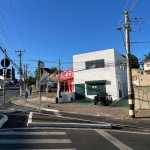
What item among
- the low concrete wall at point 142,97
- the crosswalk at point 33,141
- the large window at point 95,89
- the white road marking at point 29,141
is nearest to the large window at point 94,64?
the large window at point 95,89

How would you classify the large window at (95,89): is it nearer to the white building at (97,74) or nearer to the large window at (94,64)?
the white building at (97,74)

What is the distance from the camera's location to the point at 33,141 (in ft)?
21.6

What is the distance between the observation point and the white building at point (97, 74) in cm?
2758

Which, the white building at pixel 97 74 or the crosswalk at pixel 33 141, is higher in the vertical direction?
the white building at pixel 97 74

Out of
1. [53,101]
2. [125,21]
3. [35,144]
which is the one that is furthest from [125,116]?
[53,101]

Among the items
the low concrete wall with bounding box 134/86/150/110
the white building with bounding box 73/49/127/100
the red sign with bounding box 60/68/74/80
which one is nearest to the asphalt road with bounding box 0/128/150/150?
the low concrete wall with bounding box 134/86/150/110

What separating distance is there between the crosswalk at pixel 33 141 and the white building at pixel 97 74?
20795mm

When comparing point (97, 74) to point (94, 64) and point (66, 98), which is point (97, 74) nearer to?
point (94, 64)

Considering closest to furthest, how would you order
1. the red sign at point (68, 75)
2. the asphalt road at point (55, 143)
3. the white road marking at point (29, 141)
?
1. the asphalt road at point (55, 143)
2. the white road marking at point (29, 141)
3. the red sign at point (68, 75)

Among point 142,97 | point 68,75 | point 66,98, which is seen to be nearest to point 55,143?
point 142,97

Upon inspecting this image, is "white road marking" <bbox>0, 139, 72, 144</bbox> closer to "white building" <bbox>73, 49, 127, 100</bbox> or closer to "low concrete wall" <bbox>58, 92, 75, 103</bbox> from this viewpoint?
"low concrete wall" <bbox>58, 92, 75, 103</bbox>

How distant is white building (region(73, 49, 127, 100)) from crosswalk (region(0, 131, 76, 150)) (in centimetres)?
2079

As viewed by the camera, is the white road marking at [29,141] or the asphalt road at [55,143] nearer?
the asphalt road at [55,143]

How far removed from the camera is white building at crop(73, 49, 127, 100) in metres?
27.6
